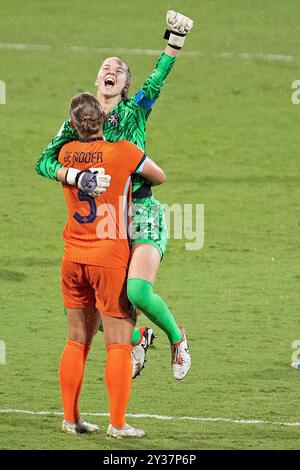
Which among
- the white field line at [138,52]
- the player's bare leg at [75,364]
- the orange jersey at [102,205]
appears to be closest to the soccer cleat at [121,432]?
the player's bare leg at [75,364]

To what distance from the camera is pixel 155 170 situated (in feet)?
28.4

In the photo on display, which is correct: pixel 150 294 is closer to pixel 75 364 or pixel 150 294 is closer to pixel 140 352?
pixel 75 364

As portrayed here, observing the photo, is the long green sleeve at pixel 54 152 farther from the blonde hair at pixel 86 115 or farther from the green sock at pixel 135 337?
the green sock at pixel 135 337

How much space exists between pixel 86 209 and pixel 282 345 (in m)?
4.05

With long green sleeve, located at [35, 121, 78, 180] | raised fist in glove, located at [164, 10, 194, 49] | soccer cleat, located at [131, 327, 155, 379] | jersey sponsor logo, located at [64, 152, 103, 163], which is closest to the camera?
jersey sponsor logo, located at [64, 152, 103, 163]

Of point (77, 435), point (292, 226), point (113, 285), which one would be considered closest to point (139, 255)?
point (113, 285)

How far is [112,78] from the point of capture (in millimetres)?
8977

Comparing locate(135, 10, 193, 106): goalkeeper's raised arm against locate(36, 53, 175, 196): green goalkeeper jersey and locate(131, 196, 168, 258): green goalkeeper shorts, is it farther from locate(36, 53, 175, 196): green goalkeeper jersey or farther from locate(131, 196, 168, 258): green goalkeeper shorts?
locate(131, 196, 168, 258): green goalkeeper shorts

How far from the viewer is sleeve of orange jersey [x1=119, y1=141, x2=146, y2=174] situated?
28.1 ft

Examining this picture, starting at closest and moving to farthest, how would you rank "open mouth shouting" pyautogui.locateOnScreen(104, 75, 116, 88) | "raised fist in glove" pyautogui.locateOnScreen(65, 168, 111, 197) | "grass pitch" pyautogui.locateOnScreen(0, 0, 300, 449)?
"raised fist in glove" pyautogui.locateOnScreen(65, 168, 111, 197)
"open mouth shouting" pyautogui.locateOnScreen(104, 75, 116, 88)
"grass pitch" pyautogui.locateOnScreen(0, 0, 300, 449)

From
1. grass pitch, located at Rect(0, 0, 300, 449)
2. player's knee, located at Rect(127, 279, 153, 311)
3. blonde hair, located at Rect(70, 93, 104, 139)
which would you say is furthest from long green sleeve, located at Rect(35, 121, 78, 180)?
grass pitch, located at Rect(0, 0, 300, 449)

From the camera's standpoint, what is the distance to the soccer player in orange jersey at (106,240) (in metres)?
8.55

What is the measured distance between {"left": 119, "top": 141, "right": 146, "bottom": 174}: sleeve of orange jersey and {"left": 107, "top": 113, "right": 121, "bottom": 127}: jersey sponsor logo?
0.34 meters

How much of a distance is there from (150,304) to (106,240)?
18.2 inches
